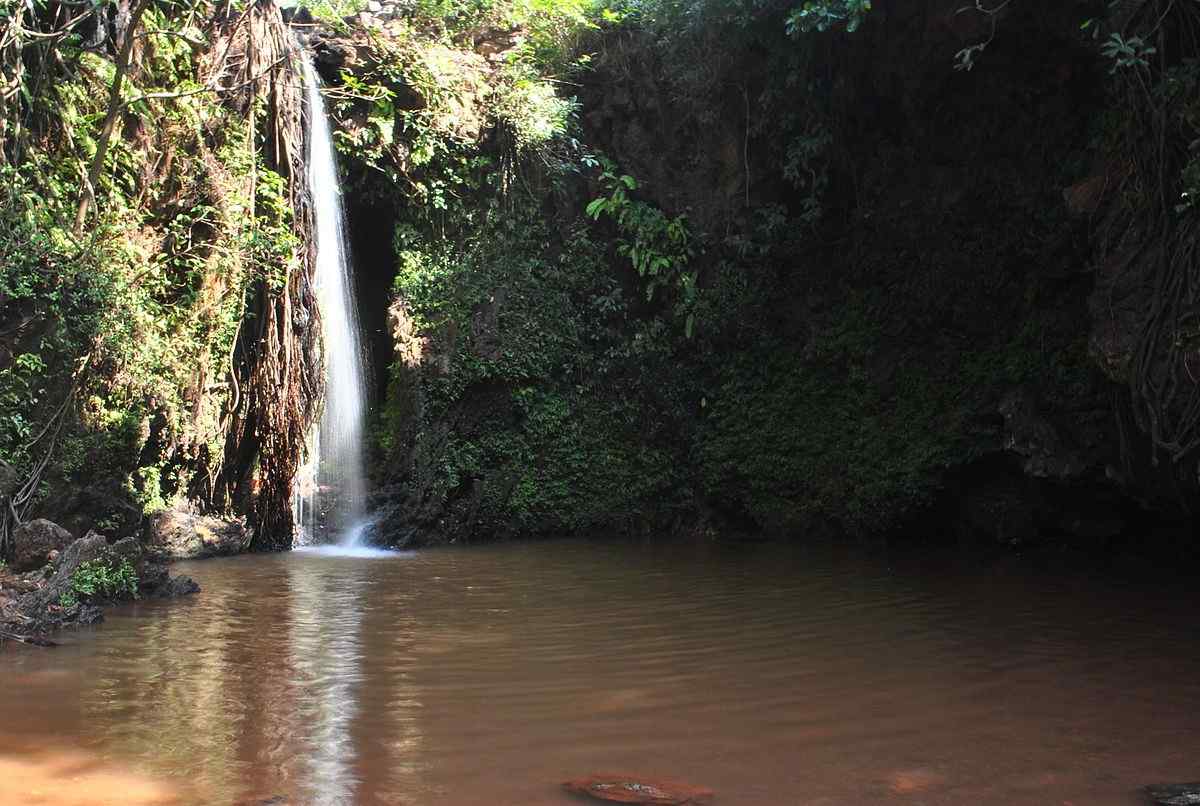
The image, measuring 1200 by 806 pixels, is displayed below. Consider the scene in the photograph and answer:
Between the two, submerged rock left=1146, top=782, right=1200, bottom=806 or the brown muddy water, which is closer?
submerged rock left=1146, top=782, right=1200, bottom=806

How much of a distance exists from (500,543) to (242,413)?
3.42m

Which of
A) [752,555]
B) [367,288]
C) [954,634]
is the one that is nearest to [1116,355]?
[954,634]

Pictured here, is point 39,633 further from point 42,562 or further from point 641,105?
point 641,105

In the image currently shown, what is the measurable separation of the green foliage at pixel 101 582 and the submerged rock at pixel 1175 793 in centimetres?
627

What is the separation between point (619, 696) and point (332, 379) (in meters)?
8.90

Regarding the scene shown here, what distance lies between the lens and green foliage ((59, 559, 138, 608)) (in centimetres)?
663

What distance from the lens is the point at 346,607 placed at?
23.3ft

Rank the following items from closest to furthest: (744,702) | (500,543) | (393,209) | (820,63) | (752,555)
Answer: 1. (744,702)
2. (752,555)
3. (820,63)
4. (500,543)
5. (393,209)

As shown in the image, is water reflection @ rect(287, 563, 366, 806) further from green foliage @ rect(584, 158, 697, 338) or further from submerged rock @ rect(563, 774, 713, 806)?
green foliage @ rect(584, 158, 697, 338)

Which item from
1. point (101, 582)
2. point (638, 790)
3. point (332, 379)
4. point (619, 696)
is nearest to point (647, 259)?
point (332, 379)

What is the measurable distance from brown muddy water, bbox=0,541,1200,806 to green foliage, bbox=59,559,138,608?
292 millimetres

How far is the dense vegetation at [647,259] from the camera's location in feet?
28.6

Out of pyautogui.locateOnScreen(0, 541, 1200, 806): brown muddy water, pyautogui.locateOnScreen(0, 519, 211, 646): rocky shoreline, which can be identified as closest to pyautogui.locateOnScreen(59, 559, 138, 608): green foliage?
pyautogui.locateOnScreen(0, 519, 211, 646): rocky shoreline

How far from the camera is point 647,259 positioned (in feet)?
42.1
